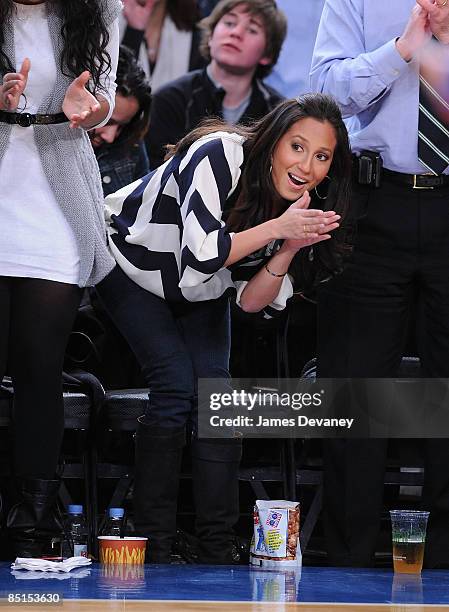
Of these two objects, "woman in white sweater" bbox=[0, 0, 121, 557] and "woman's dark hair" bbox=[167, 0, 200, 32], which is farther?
"woman's dark hair" bbox=[167, 0, 200, 32]

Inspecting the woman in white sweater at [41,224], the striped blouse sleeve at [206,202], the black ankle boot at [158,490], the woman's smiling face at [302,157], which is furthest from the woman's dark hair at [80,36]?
the black ankle boot at [158,490]

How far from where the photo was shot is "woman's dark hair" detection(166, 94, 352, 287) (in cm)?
288

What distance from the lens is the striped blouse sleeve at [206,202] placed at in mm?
2754

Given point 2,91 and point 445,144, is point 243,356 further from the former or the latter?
point 2,91

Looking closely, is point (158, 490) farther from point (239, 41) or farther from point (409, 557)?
point (239, 41)

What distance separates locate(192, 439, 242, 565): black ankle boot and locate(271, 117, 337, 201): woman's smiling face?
0.67 meters

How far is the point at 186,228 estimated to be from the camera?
9.14 feet

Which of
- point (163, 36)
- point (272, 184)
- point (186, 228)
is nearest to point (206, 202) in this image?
point (186, 228)

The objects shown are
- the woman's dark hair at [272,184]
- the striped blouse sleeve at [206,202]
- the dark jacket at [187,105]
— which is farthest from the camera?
the dark jacket at [187,105]

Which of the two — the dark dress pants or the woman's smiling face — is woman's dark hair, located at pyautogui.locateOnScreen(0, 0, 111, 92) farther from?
the dark dress pants

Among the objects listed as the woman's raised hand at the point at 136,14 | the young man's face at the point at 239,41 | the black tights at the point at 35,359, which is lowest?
the black tights at the point at 35,359

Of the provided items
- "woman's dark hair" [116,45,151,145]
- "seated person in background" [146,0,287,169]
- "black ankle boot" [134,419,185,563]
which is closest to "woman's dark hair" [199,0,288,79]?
"seated person in background" [146,0,287,169]

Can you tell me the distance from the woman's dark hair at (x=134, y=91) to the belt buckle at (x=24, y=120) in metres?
1.02

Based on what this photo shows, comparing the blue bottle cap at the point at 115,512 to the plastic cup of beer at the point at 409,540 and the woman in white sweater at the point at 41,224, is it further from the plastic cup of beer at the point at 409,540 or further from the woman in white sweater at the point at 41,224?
the plastic cup of beer at the point at 409,540
